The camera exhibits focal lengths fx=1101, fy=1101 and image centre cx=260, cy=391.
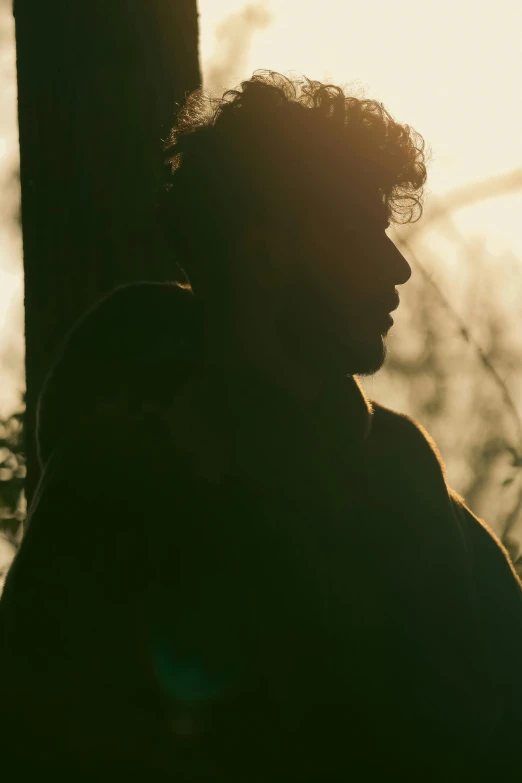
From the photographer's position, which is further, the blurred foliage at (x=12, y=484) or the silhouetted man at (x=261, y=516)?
the blurred foliage at (x=12, y=484)

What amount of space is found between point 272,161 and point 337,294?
1.18ft

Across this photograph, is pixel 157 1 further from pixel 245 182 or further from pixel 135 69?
pixel 245 182

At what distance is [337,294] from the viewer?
2.59m

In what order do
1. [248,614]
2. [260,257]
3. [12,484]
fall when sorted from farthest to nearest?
[12,484] < [260,257] < [248,614]

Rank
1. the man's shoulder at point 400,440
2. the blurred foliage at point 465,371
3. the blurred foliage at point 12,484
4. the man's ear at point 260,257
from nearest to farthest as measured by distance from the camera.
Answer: the man's ear at point 260,257, the man's shoulder at point 400,440, the blurred foliage at point 12,484, the blurred foliage at point 465,371

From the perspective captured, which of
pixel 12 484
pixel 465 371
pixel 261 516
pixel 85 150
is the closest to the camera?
pixel 261 516

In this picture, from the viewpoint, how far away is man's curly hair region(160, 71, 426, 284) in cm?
261

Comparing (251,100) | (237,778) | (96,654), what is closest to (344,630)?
(237,778)

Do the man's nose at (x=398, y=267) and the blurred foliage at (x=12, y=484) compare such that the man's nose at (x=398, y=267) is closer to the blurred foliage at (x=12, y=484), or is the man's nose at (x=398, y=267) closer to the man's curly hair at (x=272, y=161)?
the man's curly hair at (x=272, y=161)

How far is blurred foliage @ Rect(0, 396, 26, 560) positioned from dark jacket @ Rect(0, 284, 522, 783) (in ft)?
7.89

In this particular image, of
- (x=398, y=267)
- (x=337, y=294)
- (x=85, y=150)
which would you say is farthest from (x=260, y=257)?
(x=85, y=150)

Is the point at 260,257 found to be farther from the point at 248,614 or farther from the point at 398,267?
the point at 248,614

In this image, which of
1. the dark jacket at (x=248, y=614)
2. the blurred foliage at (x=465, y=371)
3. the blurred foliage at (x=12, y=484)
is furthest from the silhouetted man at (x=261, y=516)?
the blurred foliage at (x=465, y=371)

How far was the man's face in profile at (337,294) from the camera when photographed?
2.58m
